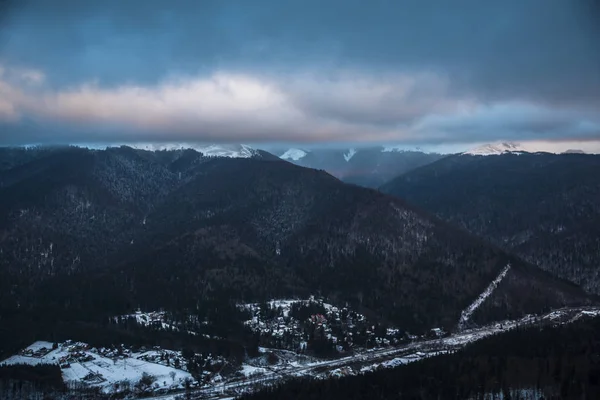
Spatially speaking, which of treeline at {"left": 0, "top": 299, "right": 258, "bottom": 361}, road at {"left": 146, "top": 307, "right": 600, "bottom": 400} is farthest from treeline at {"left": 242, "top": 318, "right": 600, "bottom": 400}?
treeline at {"left": 0, "top": 299, "right": 258, "bottom": 361}

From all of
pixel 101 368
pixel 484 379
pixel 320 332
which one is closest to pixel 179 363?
pixel 101 368

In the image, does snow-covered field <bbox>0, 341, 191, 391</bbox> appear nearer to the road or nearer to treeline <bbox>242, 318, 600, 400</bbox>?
the road

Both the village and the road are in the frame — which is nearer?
the road

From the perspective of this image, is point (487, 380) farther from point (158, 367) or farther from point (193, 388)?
point (158, 367)

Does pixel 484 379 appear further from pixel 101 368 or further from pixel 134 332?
pixel 134 332

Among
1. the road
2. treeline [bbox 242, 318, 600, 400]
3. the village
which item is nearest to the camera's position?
treeline [bbox 242, 318, 600, 400]

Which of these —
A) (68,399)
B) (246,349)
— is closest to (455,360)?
(246,349)

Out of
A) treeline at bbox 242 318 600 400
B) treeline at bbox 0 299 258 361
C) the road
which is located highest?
treeline at bbox 242 318 600 400

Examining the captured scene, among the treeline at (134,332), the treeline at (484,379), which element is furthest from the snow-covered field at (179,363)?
the treeline at (484,379)

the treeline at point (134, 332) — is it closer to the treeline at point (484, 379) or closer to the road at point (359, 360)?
the road at point (359, 360)
